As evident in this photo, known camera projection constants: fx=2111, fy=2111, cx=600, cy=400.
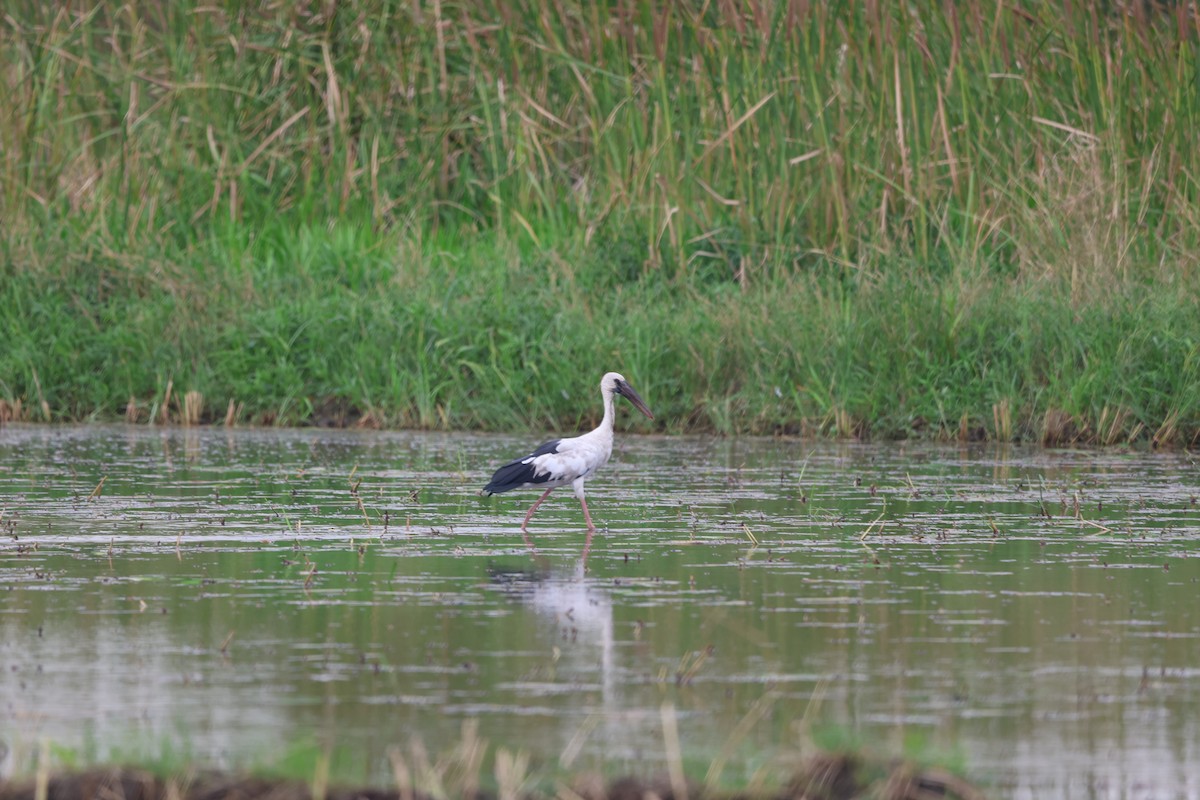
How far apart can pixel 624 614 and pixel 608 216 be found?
930 centimetres

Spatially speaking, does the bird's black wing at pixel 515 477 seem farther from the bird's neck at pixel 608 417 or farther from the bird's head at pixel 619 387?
the bird's head at pixel 619 387

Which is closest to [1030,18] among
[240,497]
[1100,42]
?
[1100,42]

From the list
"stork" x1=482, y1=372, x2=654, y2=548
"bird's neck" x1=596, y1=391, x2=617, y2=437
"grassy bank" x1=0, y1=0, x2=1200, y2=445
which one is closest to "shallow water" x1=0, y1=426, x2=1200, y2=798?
"stork" x1=482, y1=372, x2=654, y2=548

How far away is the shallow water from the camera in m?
5.44

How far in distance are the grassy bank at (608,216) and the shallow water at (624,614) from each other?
62.8 inches

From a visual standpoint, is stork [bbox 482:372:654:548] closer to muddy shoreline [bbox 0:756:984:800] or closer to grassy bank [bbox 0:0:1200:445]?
grassy bank [bbox 0:0:1200:445]

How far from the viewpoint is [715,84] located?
16750 millimetres

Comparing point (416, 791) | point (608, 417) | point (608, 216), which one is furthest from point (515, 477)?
point (608, 216)

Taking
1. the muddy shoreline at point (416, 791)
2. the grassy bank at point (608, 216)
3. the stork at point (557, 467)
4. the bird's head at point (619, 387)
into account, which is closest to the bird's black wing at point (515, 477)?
the stork at point (557, 467)

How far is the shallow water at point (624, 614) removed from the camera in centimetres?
544

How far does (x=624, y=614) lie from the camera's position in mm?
7418

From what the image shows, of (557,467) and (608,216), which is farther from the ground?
(557,467)

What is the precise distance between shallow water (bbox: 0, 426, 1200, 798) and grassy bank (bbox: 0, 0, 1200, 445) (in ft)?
5.24

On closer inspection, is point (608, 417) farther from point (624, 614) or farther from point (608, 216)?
point (608, 216)
